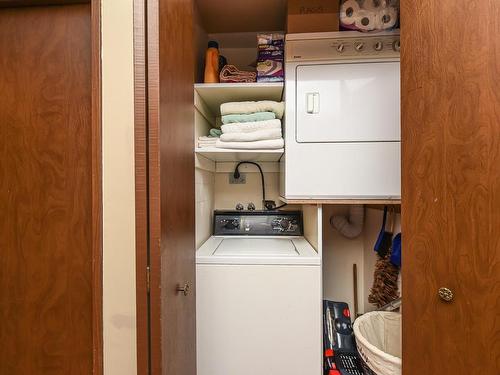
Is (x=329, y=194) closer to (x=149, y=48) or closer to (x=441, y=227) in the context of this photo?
(x=441, y=227)

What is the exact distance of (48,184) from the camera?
0.87 m

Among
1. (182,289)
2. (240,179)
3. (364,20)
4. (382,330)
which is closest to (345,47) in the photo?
(364,20)

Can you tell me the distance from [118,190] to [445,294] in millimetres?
1143

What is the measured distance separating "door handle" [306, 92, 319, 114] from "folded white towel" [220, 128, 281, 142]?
211mm

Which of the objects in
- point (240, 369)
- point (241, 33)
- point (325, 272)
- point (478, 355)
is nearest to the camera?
point (478, 355)

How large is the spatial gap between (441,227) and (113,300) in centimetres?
113

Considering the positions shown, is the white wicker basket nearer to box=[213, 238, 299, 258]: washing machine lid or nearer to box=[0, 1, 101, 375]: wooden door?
box=[213, 238, 299, 258]: washing machine lid

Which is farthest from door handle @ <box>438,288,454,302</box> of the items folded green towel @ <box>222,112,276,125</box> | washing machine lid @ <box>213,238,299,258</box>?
folded green towel @ <box>222,112,276,125</box>

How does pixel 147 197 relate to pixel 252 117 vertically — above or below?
below

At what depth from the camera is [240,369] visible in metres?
1.31

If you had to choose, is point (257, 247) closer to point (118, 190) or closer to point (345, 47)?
point (118, 190)

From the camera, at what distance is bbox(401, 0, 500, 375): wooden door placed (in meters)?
0.73

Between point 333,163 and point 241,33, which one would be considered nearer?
point 333,163

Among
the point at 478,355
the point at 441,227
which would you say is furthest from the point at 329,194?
the point at 478,355
